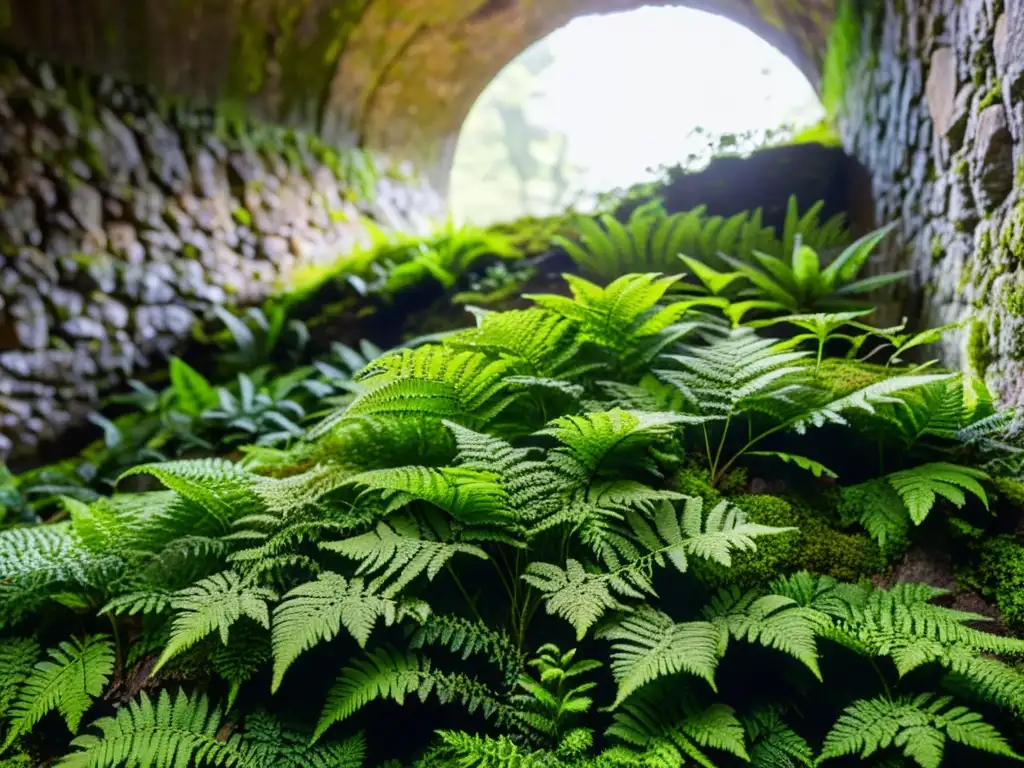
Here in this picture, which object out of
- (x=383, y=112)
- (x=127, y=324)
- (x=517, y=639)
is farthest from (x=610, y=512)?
(x=383, y=112)

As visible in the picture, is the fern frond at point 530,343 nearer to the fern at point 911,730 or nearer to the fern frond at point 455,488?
the fern frond at point 455,488

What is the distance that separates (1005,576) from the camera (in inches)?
69.5

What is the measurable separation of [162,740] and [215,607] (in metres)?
0.32

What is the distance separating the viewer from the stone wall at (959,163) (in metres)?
2.07

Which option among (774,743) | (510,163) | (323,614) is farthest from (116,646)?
(510,163)

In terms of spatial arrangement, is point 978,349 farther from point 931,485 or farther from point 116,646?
point 116,646

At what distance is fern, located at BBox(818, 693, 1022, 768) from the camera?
4.37ft

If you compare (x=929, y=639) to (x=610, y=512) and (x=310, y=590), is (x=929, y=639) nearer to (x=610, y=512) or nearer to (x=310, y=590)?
(x=610, y=512)

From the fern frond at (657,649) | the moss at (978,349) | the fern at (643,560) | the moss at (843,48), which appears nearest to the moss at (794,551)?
the fern at (643,560)

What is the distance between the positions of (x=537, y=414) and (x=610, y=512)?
63 centimetres

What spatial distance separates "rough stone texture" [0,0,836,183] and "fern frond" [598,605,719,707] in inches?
170

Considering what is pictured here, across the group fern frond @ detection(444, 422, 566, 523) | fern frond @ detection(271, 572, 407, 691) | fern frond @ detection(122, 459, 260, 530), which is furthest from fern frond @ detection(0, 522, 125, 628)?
fern frond @ detection(444, 422, 566, 523)

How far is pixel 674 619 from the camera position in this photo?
1.76m

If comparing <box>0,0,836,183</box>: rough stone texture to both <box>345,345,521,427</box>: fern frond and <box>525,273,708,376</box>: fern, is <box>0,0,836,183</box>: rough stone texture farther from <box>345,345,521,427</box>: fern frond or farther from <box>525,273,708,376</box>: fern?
<box>345,345,521,427</box>: fern frond
